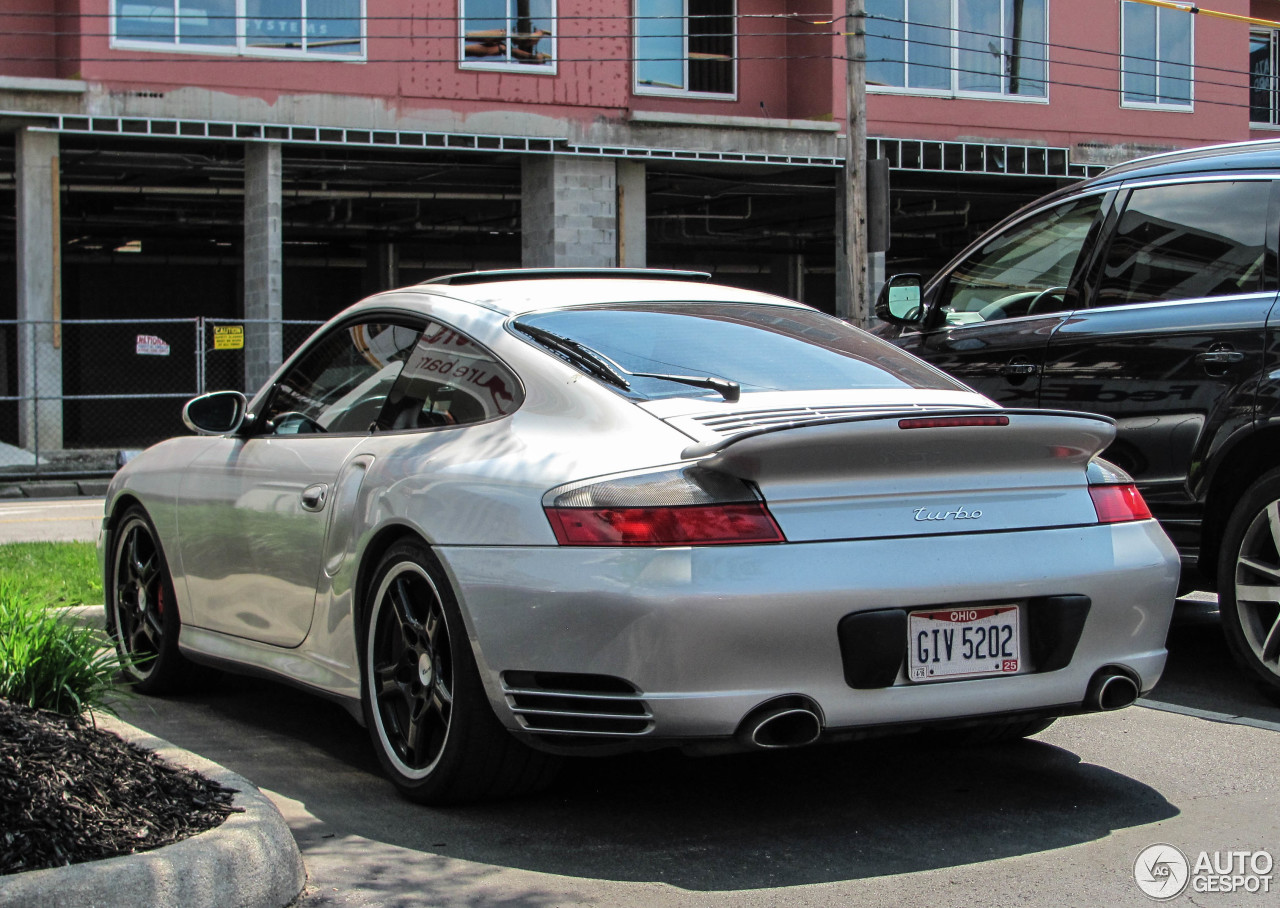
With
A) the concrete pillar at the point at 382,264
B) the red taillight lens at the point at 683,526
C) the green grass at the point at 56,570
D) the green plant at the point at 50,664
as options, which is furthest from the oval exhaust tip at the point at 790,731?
the concrete pillar at the point at 382,264

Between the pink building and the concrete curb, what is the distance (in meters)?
17.8

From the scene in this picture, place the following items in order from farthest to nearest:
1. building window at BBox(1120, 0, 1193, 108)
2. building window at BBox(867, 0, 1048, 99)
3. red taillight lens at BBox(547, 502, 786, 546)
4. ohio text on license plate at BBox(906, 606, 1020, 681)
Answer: building window at BBox(1120, 0, 1193, 108) → building window at BBox(867, 0, 1048, 99) → ohio text on license plate at BBox(906, 606, 1020, 681) → red taillight lens at BBox(547, 502, 786, 546)

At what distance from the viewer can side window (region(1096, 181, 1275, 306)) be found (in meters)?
5.93

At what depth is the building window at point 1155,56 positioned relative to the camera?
1087 inches

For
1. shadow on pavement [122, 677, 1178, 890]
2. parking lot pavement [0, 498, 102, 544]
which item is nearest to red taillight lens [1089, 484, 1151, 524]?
shadow on pavement [122, 677, 1178, 890]

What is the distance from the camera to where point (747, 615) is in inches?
148

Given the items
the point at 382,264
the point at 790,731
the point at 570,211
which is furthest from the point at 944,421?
the point at 382,264

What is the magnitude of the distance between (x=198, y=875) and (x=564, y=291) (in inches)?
91.5

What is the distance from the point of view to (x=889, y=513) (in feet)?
13.1

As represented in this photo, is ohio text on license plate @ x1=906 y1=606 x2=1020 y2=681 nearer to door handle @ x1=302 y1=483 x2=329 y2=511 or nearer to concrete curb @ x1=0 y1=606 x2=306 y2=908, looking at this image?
concrete curb @ x1=0 y1=606 x2=306 y2=908

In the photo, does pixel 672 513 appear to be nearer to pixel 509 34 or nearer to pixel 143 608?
pixel 143 608

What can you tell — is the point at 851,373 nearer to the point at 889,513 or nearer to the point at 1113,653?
the point at 889,513

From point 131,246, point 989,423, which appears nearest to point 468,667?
point 989,423

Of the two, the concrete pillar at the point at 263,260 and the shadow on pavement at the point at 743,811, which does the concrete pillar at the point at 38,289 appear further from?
the shadow on pavement at the point at 743,811
